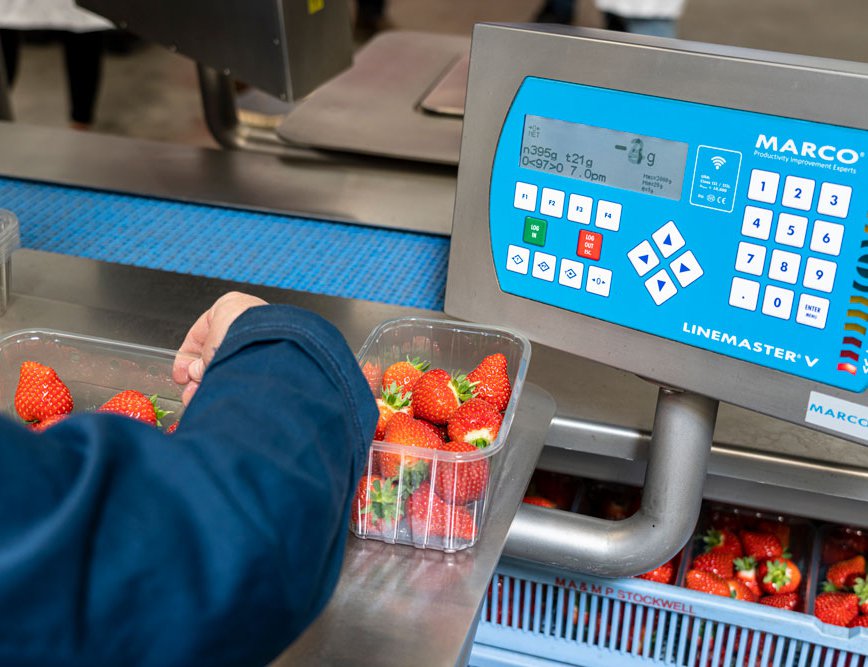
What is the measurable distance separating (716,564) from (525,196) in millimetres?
646

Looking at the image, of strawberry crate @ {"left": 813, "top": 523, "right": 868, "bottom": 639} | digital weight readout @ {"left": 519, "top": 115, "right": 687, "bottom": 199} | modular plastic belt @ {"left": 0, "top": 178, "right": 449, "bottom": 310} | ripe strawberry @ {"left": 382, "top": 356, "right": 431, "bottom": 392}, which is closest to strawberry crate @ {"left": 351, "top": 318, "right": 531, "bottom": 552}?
ripe strawberry @ {"left": 382, "top": 356, "right": 431, "bottom": 392}

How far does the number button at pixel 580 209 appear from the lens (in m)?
0.84

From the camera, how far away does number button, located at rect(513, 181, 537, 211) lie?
2.83 feet

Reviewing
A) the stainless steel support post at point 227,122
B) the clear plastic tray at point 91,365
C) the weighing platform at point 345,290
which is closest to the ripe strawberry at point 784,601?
the weighing platform at point 345,290

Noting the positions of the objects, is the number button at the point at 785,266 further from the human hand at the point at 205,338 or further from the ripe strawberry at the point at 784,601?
the ripe strawberry at the point at 784,601

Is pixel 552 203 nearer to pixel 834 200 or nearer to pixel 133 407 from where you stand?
pixel 834 200

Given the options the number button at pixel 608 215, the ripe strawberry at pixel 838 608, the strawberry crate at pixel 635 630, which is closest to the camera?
the number button at pixel 608 215

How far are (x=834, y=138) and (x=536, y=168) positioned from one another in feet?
0.80

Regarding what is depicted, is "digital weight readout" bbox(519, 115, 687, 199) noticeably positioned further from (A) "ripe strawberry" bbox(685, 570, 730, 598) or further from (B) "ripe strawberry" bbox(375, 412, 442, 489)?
(A) "ripe strawberry" bbox(685, 570, 730, 598)

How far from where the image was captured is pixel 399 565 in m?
0.78

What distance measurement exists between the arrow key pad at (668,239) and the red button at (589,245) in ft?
0.16

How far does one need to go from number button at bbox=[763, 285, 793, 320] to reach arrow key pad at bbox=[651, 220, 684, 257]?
0.08 metres

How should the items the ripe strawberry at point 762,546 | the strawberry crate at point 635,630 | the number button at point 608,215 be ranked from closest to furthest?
the number button at point 608,215
the strawberry crate at point 635,630
the ripe strawberry at point 762,546

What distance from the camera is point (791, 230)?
2.47ft
